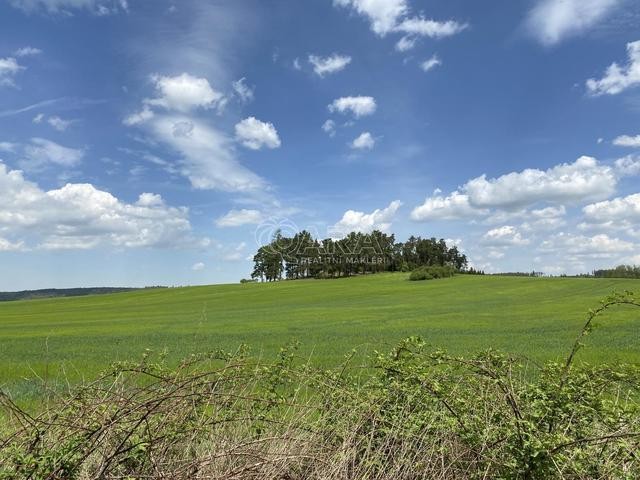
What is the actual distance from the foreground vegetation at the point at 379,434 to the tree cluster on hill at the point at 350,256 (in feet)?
473

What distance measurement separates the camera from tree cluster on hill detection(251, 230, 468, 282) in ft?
496

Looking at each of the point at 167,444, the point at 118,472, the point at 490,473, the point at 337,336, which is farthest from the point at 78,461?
the point at 337,336

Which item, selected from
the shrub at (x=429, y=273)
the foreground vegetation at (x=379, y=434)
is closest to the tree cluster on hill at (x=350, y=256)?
the shrub at (x=429, y=273)

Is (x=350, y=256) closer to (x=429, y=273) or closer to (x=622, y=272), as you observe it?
(x=429, y=273)

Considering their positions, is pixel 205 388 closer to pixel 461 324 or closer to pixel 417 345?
pixel 417 345

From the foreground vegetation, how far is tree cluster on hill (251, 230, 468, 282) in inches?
5671

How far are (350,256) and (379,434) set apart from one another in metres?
145

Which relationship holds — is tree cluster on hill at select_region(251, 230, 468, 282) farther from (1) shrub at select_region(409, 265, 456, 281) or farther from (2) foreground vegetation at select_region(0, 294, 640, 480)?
(2) foreground vegetation at select_region(0, 294, 640, 480)

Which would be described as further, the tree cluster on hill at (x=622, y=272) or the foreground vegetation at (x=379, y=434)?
the tree cluster on hill at (x=622, y=272)

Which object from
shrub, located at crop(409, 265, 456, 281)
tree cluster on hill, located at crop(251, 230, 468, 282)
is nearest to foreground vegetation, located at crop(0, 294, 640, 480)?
shrub, located at crop(409, 265, 456, 281)

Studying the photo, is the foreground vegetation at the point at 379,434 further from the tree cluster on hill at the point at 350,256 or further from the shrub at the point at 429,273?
the tree cluster on hill at the point at 350,256

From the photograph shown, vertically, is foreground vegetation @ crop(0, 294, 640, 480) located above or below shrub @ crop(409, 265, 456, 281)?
below

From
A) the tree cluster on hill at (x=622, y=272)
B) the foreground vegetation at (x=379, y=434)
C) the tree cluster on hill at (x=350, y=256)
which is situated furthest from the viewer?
the tree cluster on hill at (x=350, y=256)

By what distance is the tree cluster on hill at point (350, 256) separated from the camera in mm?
151125
